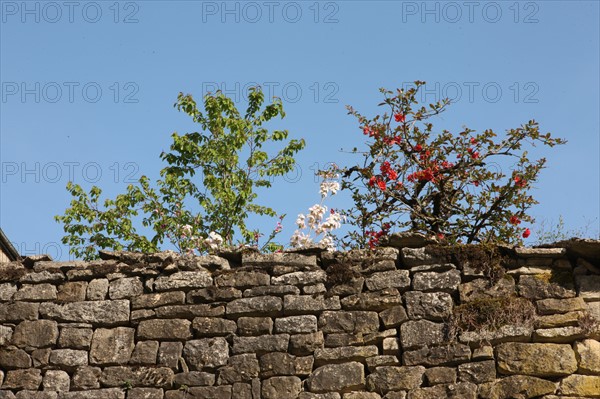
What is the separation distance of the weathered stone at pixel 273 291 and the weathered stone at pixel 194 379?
69 centimetres

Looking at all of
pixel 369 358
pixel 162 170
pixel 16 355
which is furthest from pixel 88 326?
pixel 162 170

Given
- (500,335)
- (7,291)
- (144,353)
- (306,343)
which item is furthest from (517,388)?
(7,291)

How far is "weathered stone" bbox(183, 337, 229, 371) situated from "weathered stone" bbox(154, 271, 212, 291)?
471 mm

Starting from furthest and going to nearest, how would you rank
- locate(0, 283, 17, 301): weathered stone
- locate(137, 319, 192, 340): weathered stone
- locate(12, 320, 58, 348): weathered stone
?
locate(0, 283, 17, 301): weathered stone → locate(12, 320, 58, 348): weathered stone → locate(137, 319, 192, 340): weathered stone

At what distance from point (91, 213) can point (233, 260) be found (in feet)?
18.5

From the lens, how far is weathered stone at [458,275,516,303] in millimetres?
7047

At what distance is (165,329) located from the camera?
7.30 metres

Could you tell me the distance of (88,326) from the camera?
7418 mm

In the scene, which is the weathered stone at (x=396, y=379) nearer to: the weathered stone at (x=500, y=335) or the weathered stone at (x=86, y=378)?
the weathered stone at (x=500, y=335)

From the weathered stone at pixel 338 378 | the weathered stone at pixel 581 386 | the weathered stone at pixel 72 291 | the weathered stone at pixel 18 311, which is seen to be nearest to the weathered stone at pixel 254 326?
the weathered stone at pixel 338 378

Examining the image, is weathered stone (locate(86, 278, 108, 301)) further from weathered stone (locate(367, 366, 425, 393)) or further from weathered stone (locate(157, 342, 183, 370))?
weathered stone (locate(367, 366, 425, 393))

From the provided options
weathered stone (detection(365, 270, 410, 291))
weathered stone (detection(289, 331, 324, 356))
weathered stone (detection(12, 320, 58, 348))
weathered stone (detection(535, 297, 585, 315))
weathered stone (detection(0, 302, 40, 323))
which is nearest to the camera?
weathered stone (detection(535, 297, 585, 315))

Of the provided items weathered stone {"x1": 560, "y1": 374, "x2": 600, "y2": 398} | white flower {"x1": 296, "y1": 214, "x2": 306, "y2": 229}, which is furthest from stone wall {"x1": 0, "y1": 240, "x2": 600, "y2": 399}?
white flower {"x1": 296, "y1": 214, "x2": 306, "y2": 229}

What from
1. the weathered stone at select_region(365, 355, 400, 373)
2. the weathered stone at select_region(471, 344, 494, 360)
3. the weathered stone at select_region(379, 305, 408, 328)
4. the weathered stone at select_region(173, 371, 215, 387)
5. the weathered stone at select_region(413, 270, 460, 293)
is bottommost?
Answer: the weathered stone at select_region(173, 371, 215, 387)
